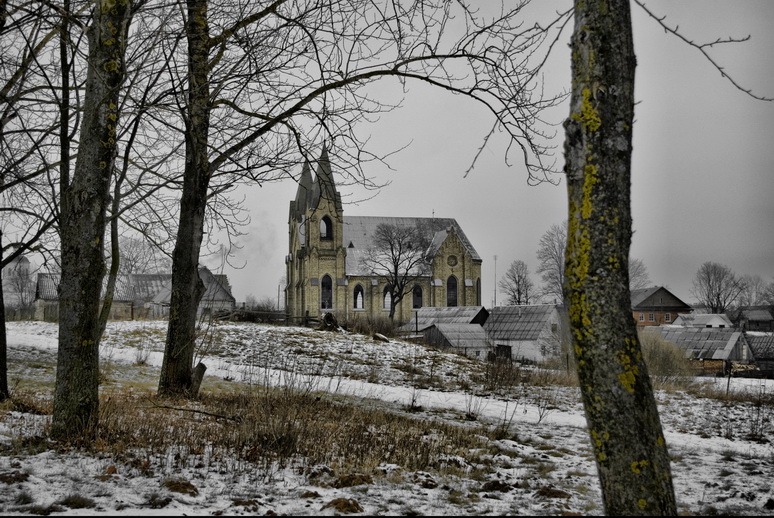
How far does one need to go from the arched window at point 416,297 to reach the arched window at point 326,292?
329 inches

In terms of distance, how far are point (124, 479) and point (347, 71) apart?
5186mm

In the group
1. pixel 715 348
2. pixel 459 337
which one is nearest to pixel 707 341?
pixel 715 348

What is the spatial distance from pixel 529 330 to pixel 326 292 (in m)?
25.0

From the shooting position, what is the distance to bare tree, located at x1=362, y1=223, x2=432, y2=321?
6019cm

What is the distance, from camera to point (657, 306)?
86.9m

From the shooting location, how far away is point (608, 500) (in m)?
3.17

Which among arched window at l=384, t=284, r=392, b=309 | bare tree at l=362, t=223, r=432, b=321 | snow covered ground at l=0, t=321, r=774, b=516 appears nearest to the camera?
snow covered ground at l=0, t=321, r=774, b=516

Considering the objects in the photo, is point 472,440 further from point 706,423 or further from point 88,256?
point 706,423

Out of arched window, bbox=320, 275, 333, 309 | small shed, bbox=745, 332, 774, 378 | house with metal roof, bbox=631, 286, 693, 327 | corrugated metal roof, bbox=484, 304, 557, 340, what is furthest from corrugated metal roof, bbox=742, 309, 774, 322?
arched window, bbox=320, 275, 333, 309

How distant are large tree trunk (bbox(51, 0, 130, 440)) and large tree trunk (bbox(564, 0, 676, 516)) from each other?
4228mm

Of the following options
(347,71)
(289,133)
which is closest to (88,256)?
(347,71)

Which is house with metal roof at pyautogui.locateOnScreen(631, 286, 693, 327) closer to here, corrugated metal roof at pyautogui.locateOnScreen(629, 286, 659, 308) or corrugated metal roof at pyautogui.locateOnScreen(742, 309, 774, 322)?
corrugated metal roof at pyautogui.locateOnScreen(629, 286, 659, 308)

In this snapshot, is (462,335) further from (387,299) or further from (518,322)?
(387,299)

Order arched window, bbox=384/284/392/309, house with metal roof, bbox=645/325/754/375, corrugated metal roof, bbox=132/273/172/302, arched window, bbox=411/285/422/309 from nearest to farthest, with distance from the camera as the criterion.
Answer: house with metal roof, bbox=645/325/754/375, corrugated metal roof, bbox=132/273/172/302, arched window, bbox=411/285/422/309, arched window, bbox=384/284/392/309
